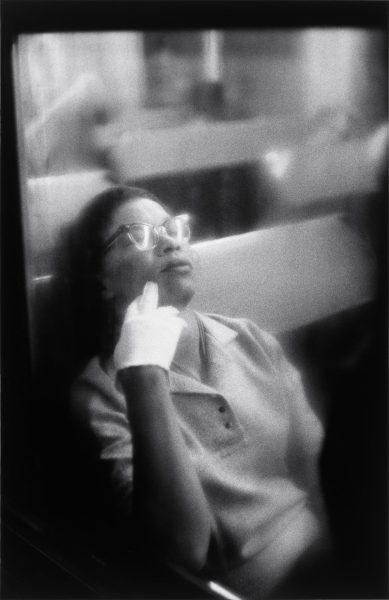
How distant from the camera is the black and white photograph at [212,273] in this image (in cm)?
112

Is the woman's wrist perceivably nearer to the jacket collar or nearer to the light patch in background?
the jacket collar

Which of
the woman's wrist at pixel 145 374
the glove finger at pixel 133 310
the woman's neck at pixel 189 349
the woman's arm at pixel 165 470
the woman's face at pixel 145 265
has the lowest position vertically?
the woman's arm at pixel 165 470

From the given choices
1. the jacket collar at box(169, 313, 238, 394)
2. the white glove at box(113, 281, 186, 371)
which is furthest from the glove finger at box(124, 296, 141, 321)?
the jacket collar at box(169, 313, 238, 394)

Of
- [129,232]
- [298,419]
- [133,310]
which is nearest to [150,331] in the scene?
[133,310]

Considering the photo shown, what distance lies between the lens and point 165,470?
4.08ft

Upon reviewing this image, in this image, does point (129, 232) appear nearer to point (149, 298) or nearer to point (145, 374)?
point (149, 298)

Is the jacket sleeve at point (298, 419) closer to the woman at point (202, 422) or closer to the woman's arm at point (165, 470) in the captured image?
the woman at point (202, 422)

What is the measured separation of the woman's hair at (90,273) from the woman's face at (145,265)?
16 mm

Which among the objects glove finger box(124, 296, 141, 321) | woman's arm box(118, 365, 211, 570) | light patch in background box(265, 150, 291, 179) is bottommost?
woman's arm box(118, 365, 211, 570)

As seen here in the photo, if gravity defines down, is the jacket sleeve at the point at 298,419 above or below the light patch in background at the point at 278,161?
below

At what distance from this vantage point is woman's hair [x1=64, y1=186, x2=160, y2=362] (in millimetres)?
1287

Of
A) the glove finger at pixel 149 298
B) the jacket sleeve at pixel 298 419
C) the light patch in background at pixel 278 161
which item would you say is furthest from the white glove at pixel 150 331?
the light patch in background at pixel 278 161

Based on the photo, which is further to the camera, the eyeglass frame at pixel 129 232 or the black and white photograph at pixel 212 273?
the eyeglass frame at pixel 129 232

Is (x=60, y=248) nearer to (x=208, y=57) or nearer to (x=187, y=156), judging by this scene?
(x=187, y=156)
